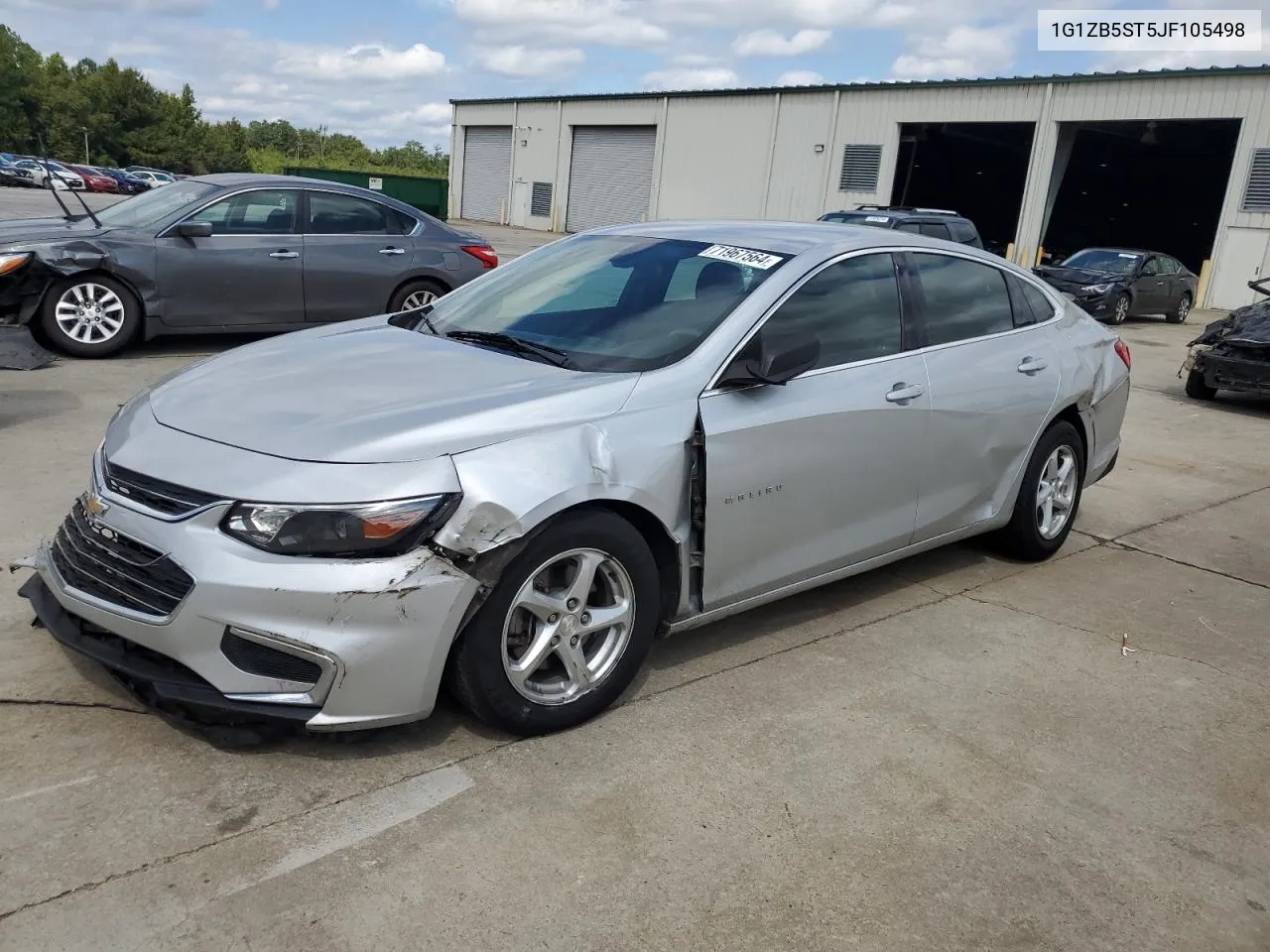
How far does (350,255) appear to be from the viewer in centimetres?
950

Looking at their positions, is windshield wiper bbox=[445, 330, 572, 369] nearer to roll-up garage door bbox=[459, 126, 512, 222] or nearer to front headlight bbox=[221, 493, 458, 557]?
front headlight bbox=[221, 493, 458, 557]

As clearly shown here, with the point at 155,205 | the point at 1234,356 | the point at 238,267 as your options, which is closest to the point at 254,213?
the point at 238,267

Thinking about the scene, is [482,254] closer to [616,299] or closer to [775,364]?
[616,299]

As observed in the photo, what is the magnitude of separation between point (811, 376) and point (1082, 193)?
148ft

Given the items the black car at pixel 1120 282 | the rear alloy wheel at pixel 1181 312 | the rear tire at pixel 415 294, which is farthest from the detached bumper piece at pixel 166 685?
the rear alloy wheel at pixel 1181 312

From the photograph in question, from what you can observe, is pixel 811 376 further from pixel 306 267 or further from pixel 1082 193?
pixel 1082 193

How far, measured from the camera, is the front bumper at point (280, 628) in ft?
9.12

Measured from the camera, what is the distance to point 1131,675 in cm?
416

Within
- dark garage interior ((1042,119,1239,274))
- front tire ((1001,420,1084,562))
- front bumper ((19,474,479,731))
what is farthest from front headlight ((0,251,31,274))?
dark garage interior ((1042,119,1239,274))

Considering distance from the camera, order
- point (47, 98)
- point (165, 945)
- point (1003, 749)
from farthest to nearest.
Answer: point (47, 98)
point (1003, 749)
point (165, 945)

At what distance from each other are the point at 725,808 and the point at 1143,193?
148 ft

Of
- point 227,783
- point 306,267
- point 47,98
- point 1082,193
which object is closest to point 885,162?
point 1082,193

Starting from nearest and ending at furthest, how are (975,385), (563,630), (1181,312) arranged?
(563,630) < (975,385) < (1181,312)

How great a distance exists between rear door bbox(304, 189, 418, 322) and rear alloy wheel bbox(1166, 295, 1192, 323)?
58.3 feet
